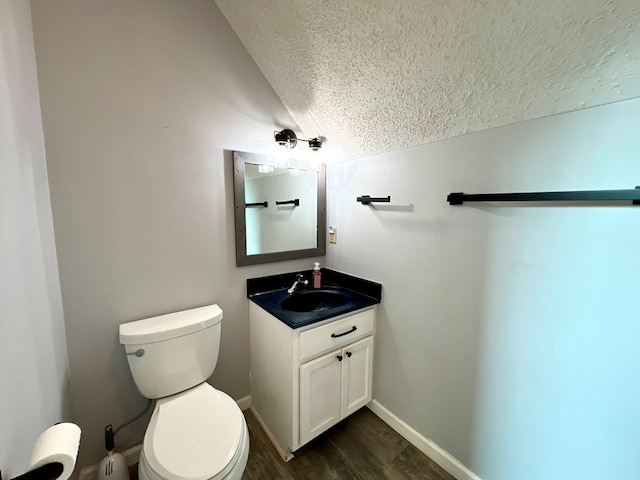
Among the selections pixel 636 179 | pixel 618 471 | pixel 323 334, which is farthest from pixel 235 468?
pixel 636 179

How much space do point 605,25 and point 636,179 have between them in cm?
47

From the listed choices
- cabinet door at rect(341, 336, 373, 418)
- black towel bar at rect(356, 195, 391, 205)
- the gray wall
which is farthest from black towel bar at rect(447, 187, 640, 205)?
the gray wall

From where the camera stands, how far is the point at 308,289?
6.10 feet

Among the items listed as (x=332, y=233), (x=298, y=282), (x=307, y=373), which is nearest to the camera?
(x=307, y=373)

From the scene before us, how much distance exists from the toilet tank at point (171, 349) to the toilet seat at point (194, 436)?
0.26ft

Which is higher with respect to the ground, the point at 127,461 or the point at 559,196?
the point at 559,196

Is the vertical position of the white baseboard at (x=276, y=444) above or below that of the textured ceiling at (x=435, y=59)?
below

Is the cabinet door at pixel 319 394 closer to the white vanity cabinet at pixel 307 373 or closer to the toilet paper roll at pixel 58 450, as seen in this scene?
the white vanity cabinet at pixel 307 373

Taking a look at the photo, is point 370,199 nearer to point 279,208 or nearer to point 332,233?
point 332,233

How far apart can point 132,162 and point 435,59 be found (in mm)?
1463

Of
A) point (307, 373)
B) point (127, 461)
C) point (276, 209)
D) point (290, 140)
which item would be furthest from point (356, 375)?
point (290, 140)

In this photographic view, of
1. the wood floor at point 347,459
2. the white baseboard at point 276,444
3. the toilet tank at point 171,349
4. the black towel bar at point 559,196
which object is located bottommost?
the wood floor at point 347,459

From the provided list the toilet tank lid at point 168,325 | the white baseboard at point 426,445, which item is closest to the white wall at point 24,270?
the toilet tank lid at point 168,325

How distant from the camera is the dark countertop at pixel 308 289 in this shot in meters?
1.41
